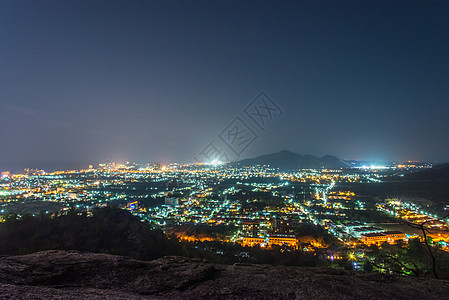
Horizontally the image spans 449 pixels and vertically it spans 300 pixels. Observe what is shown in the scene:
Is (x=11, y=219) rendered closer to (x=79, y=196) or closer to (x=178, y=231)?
(x=178, y=231)

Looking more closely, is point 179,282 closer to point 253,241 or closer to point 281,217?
point 253,241

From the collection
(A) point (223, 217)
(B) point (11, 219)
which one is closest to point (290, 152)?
(A) point (223, 217)

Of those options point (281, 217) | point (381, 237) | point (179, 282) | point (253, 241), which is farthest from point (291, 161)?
point (179, 282)

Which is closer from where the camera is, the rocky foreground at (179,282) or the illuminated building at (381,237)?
the rocky foreground at (179,282)

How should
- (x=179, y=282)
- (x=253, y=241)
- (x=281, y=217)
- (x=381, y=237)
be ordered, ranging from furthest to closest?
(x=281, y=217) → (x=253, y=241) → (x=381, y=237) → (x=179, y=282)

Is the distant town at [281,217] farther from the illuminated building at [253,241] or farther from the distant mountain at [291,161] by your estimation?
the distant mountain at [291,161]

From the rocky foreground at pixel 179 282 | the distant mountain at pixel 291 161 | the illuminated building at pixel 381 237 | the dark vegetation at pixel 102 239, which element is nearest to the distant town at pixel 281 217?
the illuminated building at pixel 381 237

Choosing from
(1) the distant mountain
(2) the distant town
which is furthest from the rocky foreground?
(1) the distant mountain

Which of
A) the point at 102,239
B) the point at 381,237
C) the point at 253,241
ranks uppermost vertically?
the point at 102,239
